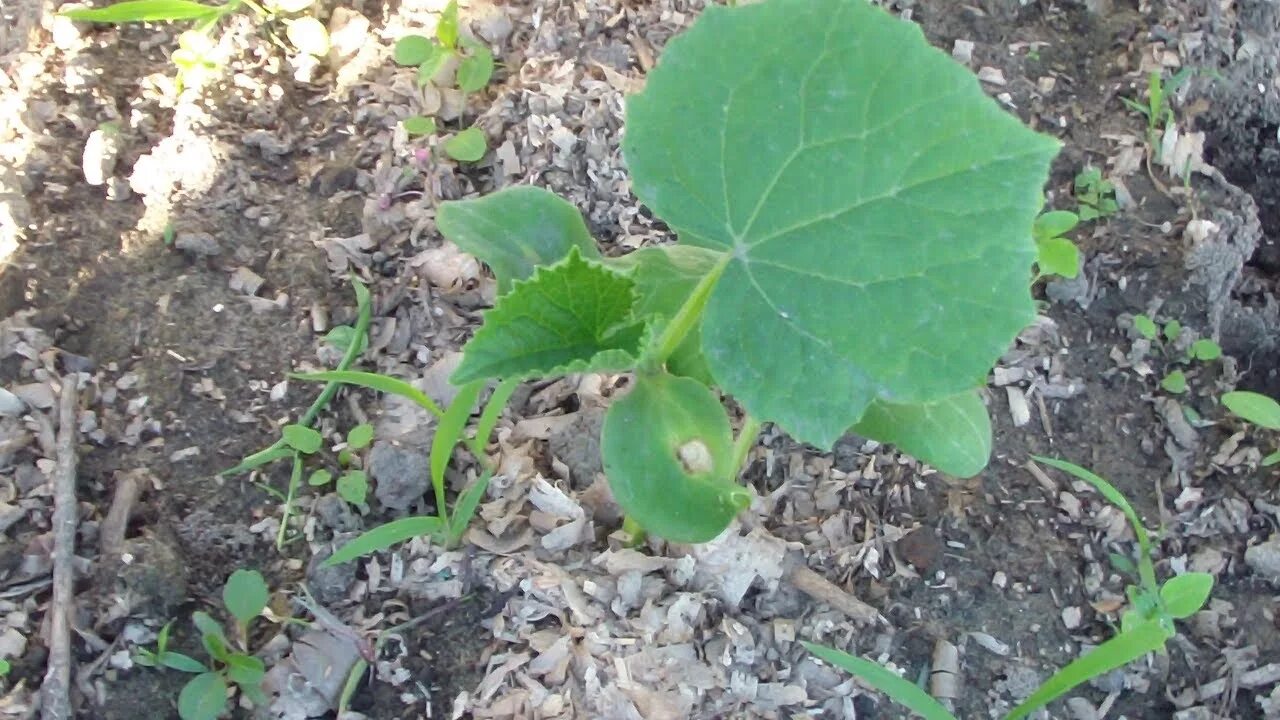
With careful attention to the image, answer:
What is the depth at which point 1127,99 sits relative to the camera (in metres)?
2.42

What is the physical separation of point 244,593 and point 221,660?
0.10m

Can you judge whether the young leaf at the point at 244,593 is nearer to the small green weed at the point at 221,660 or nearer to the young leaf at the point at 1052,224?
the small green weed at the point at 221,660


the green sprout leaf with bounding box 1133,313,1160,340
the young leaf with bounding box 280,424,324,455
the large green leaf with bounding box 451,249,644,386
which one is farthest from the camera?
the green sprout leaf with bounding box 1133,313,1160,340

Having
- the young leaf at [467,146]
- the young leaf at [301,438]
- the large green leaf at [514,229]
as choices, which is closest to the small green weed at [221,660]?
the young leaf at [301,438]

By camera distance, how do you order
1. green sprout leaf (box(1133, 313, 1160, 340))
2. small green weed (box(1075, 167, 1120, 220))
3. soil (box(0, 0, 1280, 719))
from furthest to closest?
small green weed (box(1075, 167, 1120, 220)) → green sprout leaf (box(1133, 313, 1160, 340)) → soil (box(0, 0, 1280, 719))

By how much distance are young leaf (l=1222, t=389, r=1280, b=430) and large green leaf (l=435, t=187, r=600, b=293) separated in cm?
117

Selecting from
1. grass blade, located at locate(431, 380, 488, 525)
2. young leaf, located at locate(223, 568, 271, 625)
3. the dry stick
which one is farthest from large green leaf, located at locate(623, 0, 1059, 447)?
the dry stick

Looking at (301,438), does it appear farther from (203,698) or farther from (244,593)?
(203,698)

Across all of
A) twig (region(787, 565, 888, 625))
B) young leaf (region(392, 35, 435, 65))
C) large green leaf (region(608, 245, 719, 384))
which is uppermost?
large green leaf (region(608, 245, 719, 384))

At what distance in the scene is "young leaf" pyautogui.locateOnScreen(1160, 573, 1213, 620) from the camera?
1735mm

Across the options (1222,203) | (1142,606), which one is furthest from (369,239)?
(1222,203)

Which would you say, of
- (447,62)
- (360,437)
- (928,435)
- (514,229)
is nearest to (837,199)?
(928,435)

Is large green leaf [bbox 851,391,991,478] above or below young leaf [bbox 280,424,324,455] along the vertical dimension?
above

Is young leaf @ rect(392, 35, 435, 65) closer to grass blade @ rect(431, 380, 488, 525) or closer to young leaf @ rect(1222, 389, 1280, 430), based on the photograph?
grass blade @ rect(431, 380, 488, 525)
